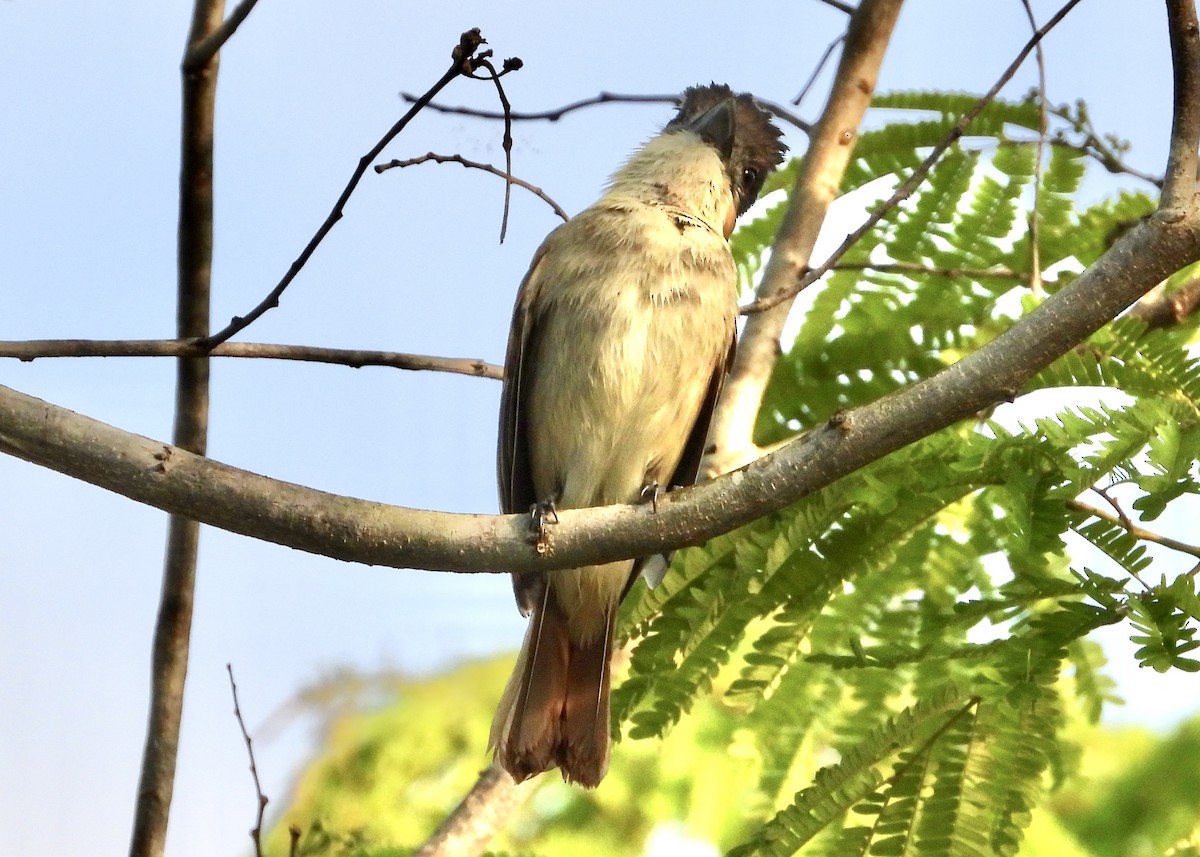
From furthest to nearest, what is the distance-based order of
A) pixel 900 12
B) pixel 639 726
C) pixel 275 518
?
pixel 900 12, pixel 639 726, pixel 275 518

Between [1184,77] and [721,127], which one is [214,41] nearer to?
[721,127]

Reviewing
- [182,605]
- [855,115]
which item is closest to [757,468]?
[182,605]

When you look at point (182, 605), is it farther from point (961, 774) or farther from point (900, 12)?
point (900, 12)

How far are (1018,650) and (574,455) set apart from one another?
146 cm

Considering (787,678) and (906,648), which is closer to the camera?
(906,648)

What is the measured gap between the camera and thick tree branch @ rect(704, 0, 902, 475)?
137 inches

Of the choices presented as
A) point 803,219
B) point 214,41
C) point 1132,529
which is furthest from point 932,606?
point 214,41

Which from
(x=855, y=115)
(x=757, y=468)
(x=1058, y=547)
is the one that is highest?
(x=855, y=115)

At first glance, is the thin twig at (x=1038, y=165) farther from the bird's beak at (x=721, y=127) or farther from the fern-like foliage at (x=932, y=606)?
the bird's beak at (x=721, y=127)

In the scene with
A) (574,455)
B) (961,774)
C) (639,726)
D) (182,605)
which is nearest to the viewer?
(961,774)

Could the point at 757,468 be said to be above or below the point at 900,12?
below

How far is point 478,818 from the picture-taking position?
10.1 ft

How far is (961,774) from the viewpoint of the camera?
2.41 m

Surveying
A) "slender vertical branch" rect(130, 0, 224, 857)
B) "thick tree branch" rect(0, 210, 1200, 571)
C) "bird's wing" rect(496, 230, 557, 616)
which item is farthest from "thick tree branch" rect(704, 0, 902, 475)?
"slender vertical branch" rect(130, 0, 224, 857)
